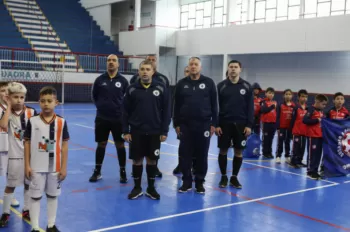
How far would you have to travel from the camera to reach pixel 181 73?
26984mm

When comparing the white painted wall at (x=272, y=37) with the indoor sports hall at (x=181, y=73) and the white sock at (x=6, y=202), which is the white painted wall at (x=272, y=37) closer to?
the indoor sports hall at (x=181, y=73)

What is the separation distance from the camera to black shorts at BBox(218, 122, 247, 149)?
19.5 feet

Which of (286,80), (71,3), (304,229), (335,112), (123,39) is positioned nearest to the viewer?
(304,229)

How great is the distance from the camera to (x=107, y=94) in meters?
6.04

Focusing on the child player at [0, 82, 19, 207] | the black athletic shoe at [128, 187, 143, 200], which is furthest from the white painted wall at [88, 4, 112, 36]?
the child player at [0, 82, 19, 207]

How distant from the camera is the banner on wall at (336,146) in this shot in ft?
23.2

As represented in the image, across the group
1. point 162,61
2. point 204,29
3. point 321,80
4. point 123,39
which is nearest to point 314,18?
point 321,80

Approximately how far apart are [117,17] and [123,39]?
3.44 metres

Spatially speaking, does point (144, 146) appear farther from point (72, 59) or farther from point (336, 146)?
point (72, 59)

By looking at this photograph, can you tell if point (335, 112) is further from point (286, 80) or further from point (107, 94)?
point (286, 80)

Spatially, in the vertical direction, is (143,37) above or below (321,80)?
above

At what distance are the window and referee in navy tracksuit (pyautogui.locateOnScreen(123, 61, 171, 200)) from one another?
21.0m

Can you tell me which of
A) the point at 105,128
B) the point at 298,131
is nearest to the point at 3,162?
the point at 105,128

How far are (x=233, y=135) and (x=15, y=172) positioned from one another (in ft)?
10.8
